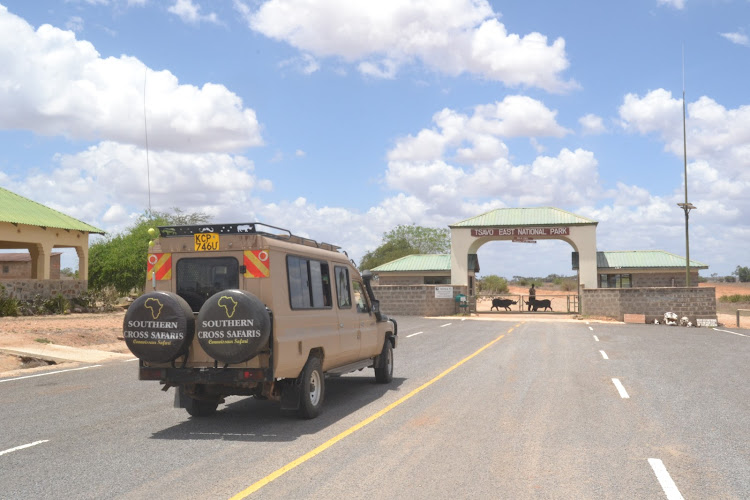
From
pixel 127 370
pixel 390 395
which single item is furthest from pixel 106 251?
pixel 390 395

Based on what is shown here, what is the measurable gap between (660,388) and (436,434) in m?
5.90

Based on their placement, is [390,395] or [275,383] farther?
[390,395]

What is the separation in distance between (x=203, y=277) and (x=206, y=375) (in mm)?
1329

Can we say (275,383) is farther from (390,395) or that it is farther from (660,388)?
(660,388)

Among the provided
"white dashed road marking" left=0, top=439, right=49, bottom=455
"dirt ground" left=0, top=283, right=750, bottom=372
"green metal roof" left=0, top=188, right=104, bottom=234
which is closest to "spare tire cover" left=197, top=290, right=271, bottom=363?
"white dashed road marking" left=0, top=439, right=49, bottom=455

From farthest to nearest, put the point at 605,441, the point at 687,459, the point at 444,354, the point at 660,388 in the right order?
the point at 444,354 < the point at 660,388 < the point at 605,441 < the point at 687,459

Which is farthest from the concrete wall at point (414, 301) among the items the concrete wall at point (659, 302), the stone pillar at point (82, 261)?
the stone pillar at point (82, 261)

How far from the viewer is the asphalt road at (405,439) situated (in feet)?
20.3

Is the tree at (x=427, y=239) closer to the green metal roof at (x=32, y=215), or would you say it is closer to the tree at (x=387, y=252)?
the tree at (x=387, y=252)

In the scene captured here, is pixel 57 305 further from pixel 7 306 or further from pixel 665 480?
pixel 665 480

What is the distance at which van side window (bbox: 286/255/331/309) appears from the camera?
30.9ft

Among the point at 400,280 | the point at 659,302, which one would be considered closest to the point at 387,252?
the point at 400,280

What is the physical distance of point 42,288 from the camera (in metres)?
30.4

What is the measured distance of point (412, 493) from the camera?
5926 mm
